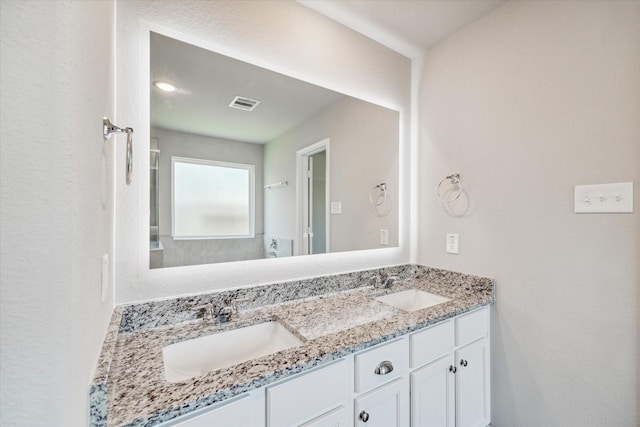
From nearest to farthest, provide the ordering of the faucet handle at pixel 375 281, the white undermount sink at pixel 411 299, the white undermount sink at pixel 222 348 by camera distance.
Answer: the white undermount sink at pixel 222 348, the white undermount sink at pixel 411 299, the faucet handle at pixel 375 281

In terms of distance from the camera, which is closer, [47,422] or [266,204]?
[47,422]

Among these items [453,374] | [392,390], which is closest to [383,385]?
[392,390]

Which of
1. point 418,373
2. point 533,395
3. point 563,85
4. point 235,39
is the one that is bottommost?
point 533,395

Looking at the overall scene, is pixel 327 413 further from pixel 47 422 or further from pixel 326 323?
pixel 47 422

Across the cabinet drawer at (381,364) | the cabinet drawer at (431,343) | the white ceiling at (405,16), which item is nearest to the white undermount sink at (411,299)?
the cabinet drawer at (431,343)

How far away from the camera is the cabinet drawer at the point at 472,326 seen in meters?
1.42

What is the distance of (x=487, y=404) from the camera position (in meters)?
1.58

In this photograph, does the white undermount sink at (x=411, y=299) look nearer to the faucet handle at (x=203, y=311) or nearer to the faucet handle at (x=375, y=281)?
the faucet handle at (x=375, y=281)

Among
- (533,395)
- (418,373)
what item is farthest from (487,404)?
(418,373)

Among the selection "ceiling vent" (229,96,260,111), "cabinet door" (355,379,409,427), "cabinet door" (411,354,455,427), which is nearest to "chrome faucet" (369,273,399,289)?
"cabinet door" (411,354,455,427)

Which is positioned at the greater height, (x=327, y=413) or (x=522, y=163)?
(x=522, y=163)

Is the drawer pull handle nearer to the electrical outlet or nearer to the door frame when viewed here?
the door frame

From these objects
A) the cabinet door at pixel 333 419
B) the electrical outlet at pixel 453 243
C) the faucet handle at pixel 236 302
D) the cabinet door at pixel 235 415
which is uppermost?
the electrical outlet at pixel 453 243

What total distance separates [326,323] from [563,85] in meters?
1.56
